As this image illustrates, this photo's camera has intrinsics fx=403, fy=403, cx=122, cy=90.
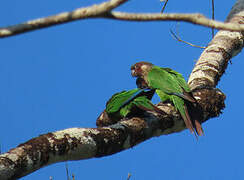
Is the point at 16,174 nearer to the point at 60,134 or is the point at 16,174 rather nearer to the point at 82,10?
the point at 60,134

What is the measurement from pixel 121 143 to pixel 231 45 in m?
2.06

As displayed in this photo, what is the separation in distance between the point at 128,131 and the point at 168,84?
153 centimetres

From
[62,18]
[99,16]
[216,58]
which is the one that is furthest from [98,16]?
[216,58]

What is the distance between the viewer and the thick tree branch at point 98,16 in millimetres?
1521

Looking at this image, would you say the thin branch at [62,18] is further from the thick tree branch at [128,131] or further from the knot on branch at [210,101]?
the knot on branch at [210,101]

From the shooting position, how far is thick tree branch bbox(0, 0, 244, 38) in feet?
4.99

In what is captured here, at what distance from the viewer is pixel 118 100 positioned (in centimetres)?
404

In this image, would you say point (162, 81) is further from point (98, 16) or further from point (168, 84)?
point (98, 16)

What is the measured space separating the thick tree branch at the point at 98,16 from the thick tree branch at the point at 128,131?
1028 millimetres

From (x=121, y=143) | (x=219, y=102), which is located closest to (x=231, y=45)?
(x=219, y=102)

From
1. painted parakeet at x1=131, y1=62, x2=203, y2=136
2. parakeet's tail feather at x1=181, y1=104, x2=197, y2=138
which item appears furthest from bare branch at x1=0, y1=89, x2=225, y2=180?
painted parakeet at x1=131, y1=62, x2=203, y2=136

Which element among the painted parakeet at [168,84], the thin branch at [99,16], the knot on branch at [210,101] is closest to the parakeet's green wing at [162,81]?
the painted parakeet at [168,84]

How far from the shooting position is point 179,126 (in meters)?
3.69

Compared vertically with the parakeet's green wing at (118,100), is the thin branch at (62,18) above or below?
below
